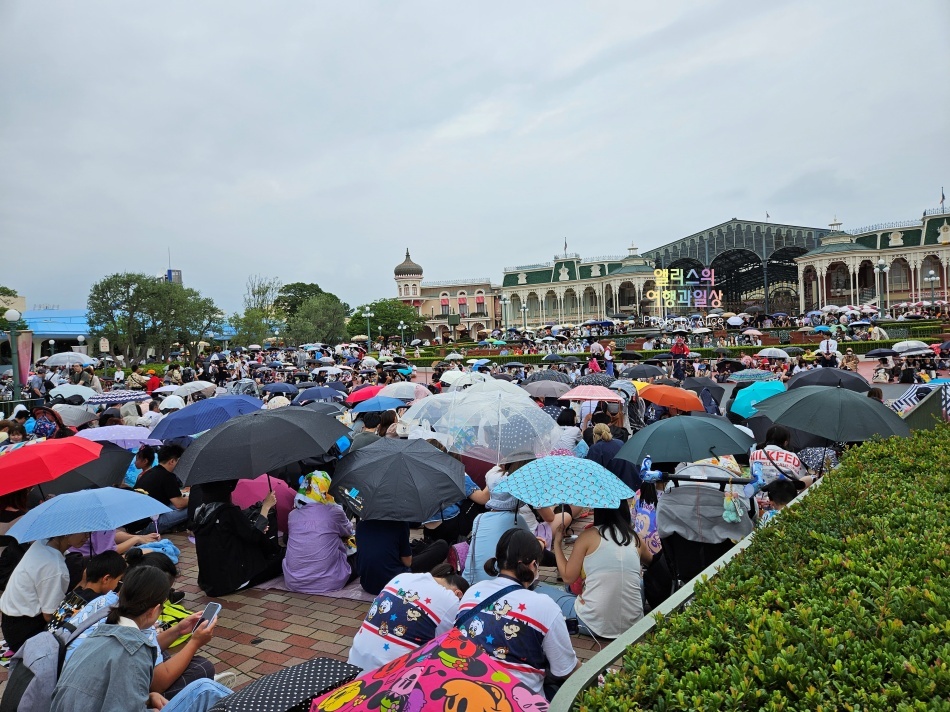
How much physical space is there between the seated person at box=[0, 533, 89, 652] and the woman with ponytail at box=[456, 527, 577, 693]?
8.83 feet

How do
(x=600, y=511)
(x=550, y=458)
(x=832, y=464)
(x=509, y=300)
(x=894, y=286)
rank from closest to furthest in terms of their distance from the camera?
(x=600, y=511) → (x=550, y=458) → (x=832, y=464) → (x=894, y=286) → (x=509, y=300)

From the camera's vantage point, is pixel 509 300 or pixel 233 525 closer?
pixel 233 525

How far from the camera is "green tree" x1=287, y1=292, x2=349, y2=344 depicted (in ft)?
174

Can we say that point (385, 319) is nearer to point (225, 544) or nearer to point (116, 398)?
point (116, 398)

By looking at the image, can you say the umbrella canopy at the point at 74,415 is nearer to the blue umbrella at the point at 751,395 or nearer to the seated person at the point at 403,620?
the seated person at the point at 403,620

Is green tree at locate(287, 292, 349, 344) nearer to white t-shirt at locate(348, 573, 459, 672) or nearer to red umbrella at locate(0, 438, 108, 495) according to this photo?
red umbrella at locate(0, 438, 108, 495)

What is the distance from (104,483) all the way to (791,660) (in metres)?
6.12

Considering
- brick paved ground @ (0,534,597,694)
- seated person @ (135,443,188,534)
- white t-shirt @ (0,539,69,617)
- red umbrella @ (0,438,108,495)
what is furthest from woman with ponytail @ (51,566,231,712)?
seated person @ (135,443,188,534)

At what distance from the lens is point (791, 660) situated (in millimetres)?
2176

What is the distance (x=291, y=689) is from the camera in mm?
2607

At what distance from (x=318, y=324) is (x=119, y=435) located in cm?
4937

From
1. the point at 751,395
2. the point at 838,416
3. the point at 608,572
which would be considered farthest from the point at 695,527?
the point at 751,395

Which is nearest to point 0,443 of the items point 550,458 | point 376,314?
point 550,458

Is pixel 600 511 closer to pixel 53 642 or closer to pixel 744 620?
pixel 744 620
